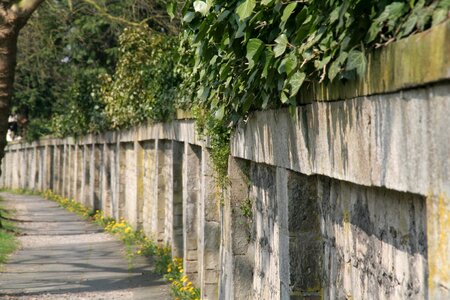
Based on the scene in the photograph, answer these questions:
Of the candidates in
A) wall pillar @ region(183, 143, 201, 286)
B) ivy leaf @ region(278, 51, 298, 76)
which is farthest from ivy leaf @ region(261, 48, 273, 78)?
wall pillar @ region(183, 143, 201, 286)

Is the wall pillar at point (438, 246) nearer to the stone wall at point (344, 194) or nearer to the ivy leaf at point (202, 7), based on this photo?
the stone wall at point (344, 194)

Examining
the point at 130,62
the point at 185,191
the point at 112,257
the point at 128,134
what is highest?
the point at 130,62

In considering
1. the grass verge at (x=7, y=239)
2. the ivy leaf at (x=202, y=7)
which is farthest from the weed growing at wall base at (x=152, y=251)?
the ivy leaf at (x=202, y=7)

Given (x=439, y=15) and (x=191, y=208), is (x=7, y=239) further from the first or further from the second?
(x=439, y=15)

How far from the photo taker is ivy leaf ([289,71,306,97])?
472 centimetres

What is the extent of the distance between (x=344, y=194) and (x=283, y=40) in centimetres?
86

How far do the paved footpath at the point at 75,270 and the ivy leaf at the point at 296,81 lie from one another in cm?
708

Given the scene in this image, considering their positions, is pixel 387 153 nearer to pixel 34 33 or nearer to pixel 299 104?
pixel 299 104

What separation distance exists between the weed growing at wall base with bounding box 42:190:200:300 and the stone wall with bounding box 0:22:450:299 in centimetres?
38

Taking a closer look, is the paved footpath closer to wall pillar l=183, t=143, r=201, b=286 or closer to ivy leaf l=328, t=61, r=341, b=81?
wall pillar l=183, t=143, r=201, b=286

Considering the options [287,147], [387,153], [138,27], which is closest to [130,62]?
[138,27]

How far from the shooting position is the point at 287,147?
19.0 feet

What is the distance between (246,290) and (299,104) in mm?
3102

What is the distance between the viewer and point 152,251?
51.0 ft
